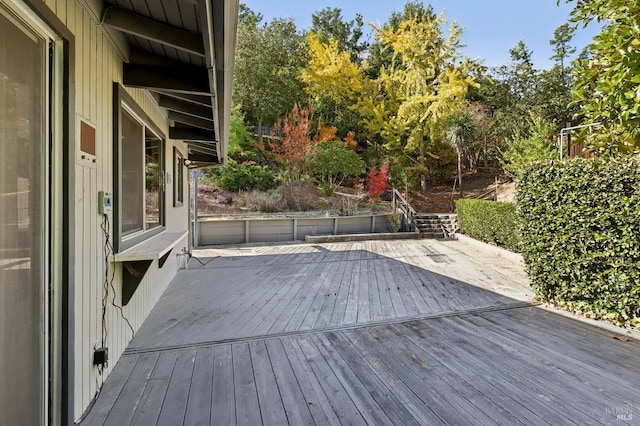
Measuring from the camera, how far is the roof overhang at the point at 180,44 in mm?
1464

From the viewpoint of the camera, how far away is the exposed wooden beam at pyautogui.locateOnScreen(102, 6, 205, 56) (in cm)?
195

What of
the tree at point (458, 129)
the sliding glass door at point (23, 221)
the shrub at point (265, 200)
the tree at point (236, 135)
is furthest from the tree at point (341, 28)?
the sliding glass door at point (23, 221)

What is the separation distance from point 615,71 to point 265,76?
14.3 m

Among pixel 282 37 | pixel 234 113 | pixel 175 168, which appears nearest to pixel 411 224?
pixel 175 168

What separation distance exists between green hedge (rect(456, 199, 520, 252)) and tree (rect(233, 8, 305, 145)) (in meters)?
9.44

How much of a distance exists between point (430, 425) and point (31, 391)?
76.8 inches

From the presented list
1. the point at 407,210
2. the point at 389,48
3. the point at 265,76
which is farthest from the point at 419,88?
the point at 265,76

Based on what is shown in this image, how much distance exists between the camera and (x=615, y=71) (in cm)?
271

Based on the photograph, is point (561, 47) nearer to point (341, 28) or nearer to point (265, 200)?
point (341, 28)

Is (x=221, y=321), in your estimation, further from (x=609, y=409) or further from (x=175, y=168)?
(x=609, y=409)

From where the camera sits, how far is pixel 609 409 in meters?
1.91

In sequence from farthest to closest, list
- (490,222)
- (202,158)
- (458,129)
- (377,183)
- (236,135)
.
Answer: (458,129) → (236,135) → (377,183) → (490,222) → (202,158)

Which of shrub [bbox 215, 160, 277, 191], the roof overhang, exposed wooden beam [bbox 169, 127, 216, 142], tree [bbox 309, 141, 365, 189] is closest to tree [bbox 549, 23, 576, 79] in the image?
tree [bbox 309, 141, 365, 189]

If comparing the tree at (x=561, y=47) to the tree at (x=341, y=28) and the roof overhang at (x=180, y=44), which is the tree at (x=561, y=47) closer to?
the tree at (x=341, y=28)
